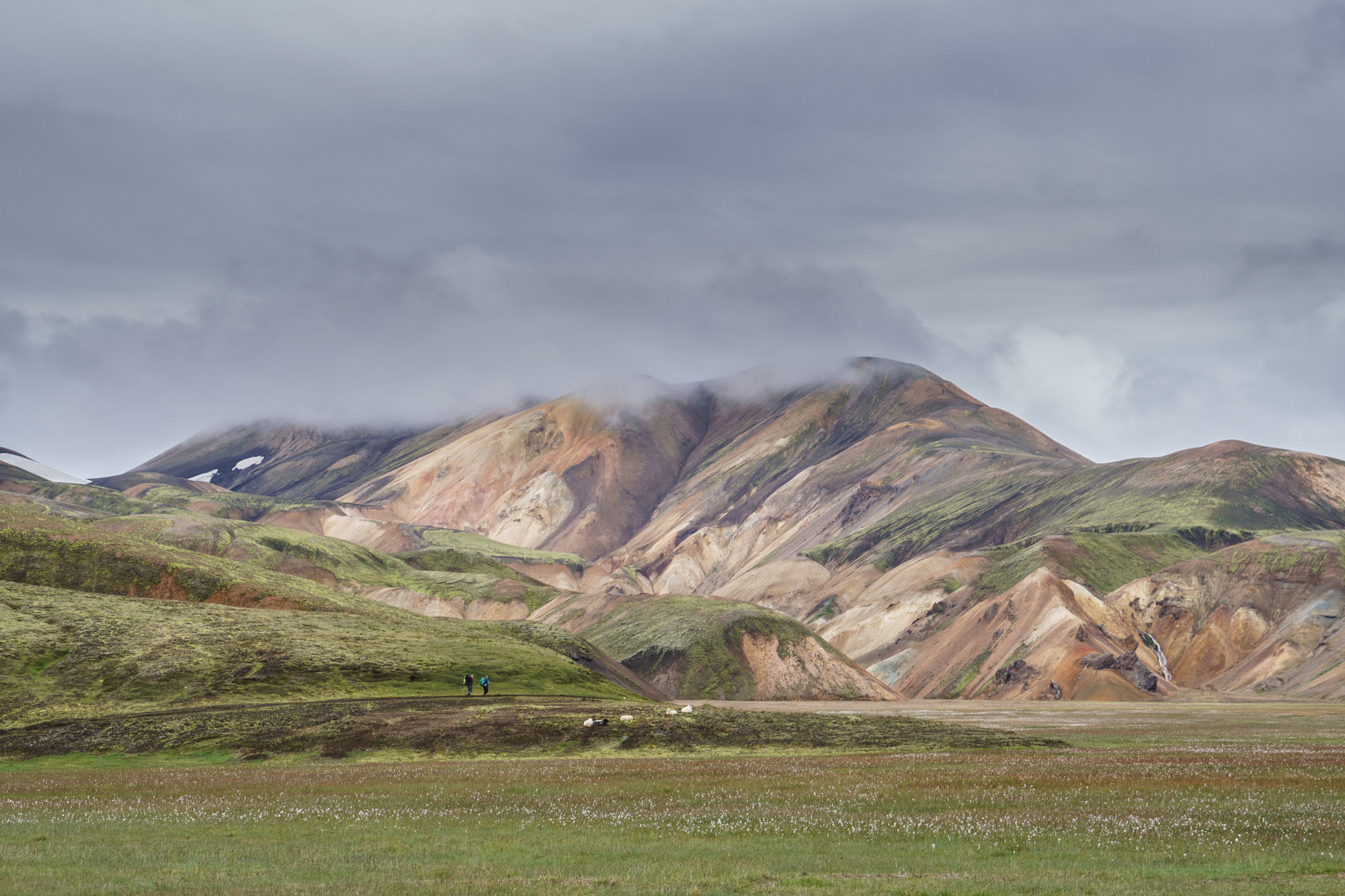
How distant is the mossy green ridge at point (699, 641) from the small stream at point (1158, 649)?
55.8 metres

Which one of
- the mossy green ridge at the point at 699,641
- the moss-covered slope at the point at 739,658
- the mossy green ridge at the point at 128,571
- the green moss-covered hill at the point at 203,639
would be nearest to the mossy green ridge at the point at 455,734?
the green moss-covered hill at the point at 203,639

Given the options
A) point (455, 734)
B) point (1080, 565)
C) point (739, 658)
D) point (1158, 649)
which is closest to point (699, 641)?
point (739, 658)

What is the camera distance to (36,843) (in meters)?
23.8

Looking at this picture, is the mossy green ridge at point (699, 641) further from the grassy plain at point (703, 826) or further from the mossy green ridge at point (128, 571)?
the grassy plain at point (703, 826)

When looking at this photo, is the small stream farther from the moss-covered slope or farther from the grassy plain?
the grassy plain

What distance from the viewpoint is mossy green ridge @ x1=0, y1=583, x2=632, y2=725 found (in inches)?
2928

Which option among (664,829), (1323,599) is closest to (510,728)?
(664,829)

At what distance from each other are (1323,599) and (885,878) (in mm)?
174807

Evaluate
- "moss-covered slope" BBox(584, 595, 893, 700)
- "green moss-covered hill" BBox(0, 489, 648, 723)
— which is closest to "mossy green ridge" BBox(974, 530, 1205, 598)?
"moss-covered slope" BBox(584, 595, 893, 700)

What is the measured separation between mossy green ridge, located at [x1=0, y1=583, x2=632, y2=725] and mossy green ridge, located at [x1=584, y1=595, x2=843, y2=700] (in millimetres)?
40071

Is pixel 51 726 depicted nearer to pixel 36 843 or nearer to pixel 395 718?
pixel 395 718

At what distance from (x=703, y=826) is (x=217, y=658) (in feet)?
229

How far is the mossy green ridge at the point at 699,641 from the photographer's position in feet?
493

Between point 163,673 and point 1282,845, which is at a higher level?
point 1282,845
